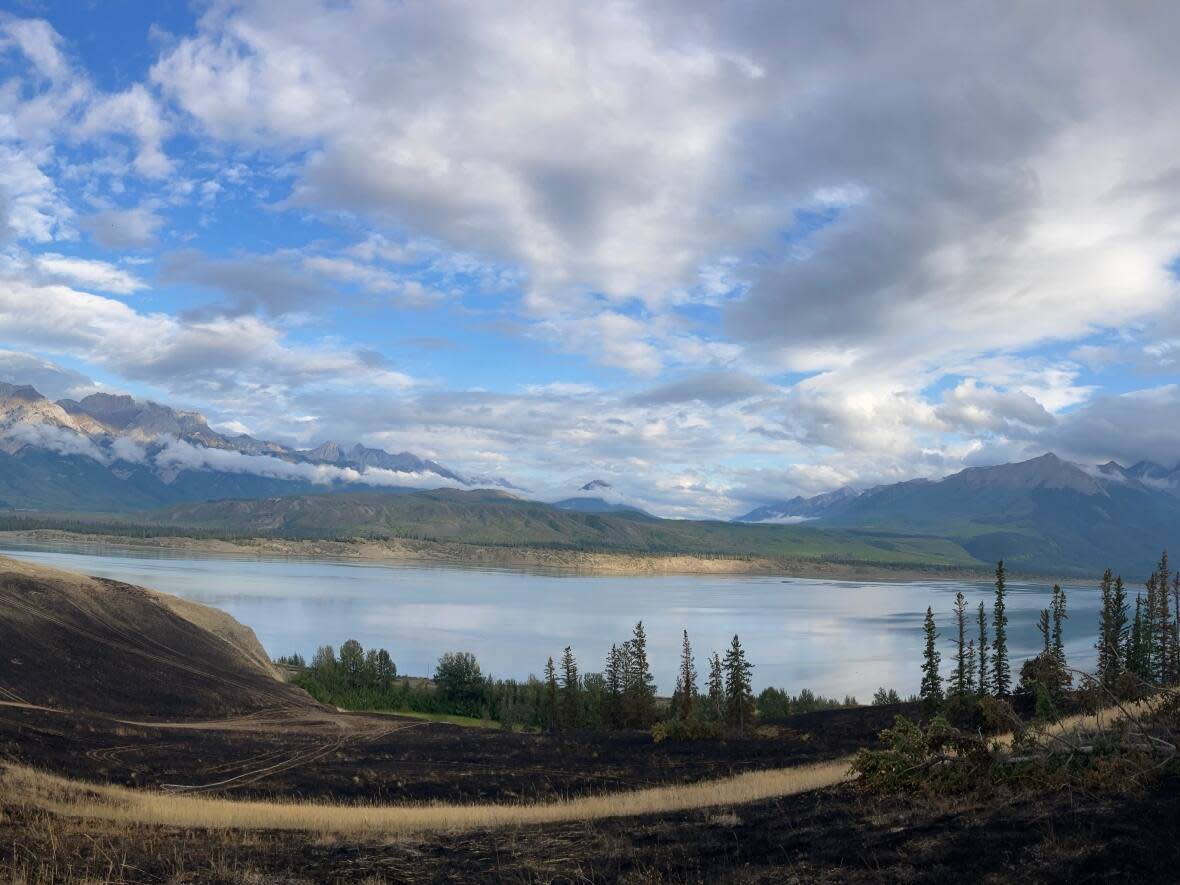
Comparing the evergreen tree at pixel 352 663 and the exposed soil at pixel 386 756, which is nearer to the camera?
the exposed soil at pixel 386 756

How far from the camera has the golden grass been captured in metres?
15.3

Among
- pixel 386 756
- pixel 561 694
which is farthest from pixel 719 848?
pixel 561 694

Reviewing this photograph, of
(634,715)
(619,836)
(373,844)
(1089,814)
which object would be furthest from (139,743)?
(634,715)

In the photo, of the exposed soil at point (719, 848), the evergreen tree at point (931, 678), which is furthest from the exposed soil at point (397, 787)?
the evergreen tree at point (931, 678)

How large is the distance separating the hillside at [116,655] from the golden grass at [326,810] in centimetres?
1958

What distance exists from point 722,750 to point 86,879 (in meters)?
27.7

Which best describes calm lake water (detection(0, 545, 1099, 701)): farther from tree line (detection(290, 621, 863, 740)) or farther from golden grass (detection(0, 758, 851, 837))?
golden grass (detection(0, 758, 851, 837))

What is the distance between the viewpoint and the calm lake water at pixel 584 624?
98.5 m

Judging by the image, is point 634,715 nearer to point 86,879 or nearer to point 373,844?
point 373,844

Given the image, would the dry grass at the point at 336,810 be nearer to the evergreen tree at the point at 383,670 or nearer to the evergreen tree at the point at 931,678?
the evergreen tree at the point at 931,678

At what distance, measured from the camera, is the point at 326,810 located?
61.7ft

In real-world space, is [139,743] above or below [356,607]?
above

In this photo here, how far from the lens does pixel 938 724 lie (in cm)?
1153

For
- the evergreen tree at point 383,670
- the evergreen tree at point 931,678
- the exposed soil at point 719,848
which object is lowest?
the evergreen tree at point 383,670
